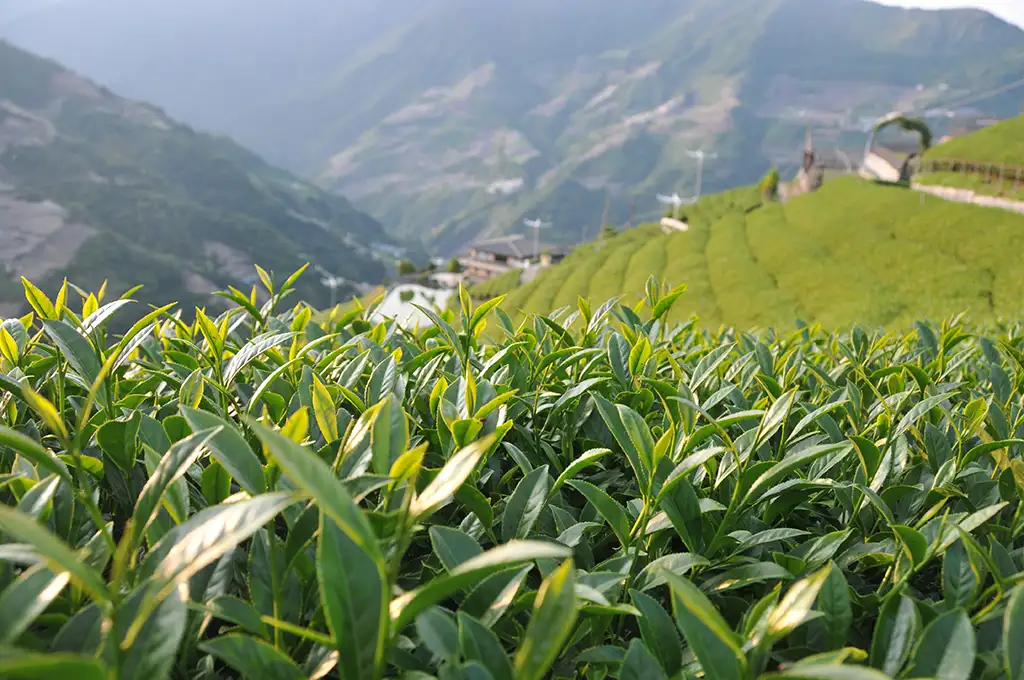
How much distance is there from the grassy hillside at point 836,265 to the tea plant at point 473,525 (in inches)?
656

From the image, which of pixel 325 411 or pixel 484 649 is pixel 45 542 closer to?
pixel 484 649

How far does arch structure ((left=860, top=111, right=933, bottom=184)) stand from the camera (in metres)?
39.8

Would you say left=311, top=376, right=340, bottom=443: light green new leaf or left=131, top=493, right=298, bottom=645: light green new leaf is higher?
left=131, top=493, right=298, bottom=645: light green new leaf

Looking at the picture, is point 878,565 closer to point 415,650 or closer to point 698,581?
point 698,581

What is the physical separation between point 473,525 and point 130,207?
112372 mm

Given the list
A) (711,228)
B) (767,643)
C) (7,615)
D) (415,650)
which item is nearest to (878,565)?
(767,643)

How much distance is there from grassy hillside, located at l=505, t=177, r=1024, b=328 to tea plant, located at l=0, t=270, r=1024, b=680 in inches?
656

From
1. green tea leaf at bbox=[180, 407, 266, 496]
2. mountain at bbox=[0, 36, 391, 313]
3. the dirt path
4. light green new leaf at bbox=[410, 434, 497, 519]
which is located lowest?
mountain at bbox=[0, 36, 391, 313]

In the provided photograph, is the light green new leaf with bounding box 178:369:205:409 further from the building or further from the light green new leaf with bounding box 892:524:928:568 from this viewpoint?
the building

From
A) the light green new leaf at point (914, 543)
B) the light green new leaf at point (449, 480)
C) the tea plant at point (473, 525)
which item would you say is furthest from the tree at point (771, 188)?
the light green new leaf at point (449, 480)

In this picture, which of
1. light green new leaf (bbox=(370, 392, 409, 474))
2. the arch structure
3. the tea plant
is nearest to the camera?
the tea plant

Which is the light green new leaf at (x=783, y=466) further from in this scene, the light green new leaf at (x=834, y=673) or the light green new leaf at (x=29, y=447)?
the light green new leaf at (x=29, y=447)

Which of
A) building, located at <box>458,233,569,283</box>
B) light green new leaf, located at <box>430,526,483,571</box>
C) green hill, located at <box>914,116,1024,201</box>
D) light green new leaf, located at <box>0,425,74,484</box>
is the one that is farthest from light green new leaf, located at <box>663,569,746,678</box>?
building, located at <box>458,233,569,283</box>

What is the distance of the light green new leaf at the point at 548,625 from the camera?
2.58 feet
